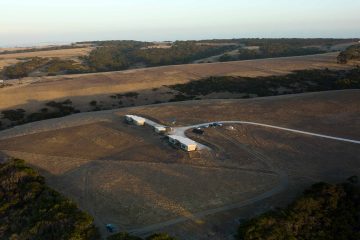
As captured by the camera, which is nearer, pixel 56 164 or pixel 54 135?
pixel 56 164

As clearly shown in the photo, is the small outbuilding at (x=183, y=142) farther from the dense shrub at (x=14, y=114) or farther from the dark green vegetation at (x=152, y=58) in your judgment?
the dark green vegetation at (x=152, y=58)

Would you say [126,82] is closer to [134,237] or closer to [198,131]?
[198,131]

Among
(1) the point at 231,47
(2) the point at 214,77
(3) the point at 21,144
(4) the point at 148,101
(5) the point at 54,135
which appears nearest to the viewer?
(3) the point at 21,144

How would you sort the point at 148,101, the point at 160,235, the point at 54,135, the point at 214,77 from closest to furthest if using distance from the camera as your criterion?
the point at 160,235, the point at 54,135, the point at 148,101, the point at 214,77

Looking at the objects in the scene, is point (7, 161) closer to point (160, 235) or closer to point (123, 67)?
point (160, 235)

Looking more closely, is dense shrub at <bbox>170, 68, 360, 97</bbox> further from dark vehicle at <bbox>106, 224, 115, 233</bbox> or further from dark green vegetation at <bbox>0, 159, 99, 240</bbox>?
dark vehicle at <bbox>106, 224, 115, 233</bbox>

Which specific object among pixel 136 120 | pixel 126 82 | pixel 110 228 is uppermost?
pixel 136 120

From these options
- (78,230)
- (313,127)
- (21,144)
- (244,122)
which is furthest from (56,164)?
(313,127)

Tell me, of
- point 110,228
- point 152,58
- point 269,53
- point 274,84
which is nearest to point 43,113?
point 110,228
